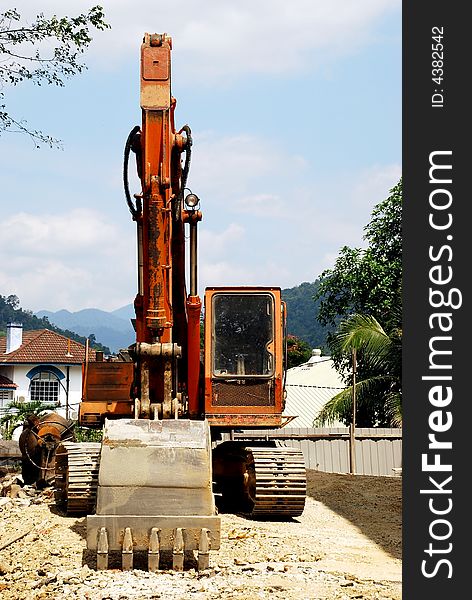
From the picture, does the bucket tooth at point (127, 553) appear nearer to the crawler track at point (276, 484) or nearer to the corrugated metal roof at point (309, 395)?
the crawler track at point (276, 484)

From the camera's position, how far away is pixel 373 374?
26.8 metres

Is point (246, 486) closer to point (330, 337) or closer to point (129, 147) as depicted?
point (129, 147)

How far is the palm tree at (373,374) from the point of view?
2491 cm

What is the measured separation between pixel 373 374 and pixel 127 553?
731 inches

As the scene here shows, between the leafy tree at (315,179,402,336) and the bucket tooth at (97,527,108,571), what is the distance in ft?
76.5

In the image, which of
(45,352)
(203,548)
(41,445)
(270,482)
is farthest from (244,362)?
(45,352)

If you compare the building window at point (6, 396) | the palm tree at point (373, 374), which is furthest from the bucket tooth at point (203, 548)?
the building window at point (6, 396)

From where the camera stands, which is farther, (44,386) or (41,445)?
(44,386)

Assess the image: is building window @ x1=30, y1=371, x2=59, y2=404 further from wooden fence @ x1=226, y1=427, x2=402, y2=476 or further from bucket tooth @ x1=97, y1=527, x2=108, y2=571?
bucket tooth @ x1=97, y1=527, x2=108, y2=571

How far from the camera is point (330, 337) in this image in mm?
30594

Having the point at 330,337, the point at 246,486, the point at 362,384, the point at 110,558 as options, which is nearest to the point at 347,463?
the point at 362,384

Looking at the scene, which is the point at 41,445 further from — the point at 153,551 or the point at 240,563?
the point at 153,551

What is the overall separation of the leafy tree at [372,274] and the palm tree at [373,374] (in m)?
5.44

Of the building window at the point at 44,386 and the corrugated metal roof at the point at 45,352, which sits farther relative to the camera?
the building window at the point at 44,386
